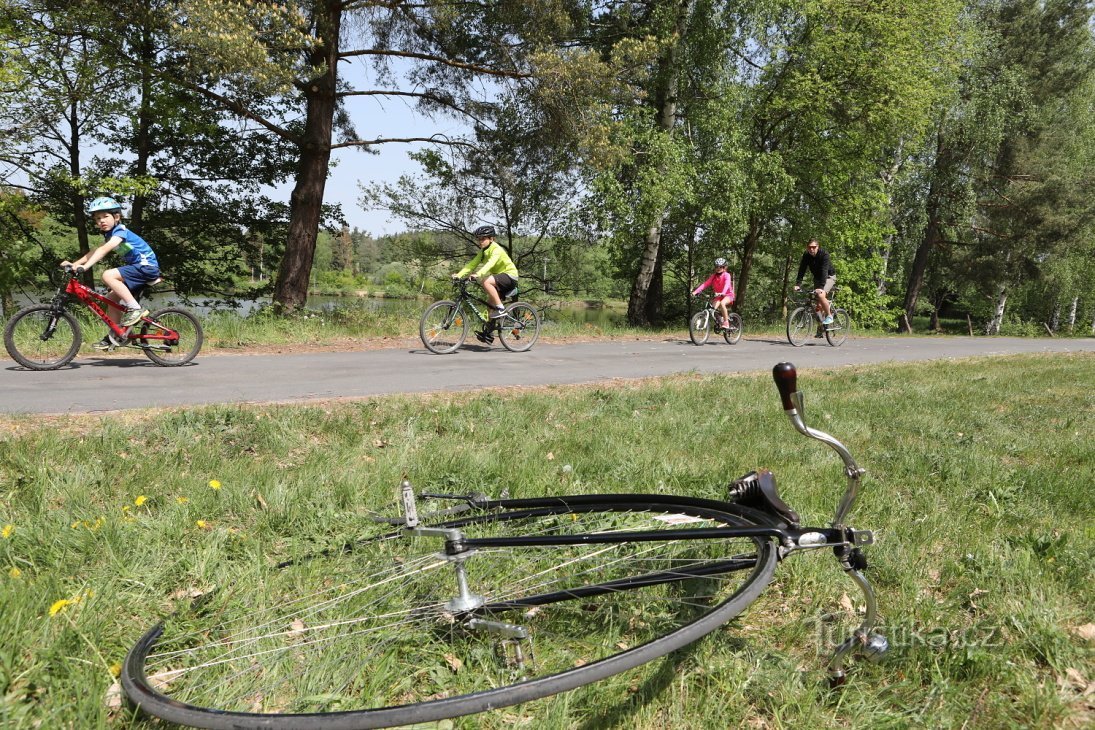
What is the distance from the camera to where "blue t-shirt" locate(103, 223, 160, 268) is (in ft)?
26.7

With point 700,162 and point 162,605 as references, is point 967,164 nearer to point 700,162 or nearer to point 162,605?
point 700,162

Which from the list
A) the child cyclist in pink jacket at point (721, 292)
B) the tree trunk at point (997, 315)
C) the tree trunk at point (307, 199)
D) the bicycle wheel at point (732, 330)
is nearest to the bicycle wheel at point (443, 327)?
the tree trunk at point (307, 199)

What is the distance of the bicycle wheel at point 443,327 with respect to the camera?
36.9 ft

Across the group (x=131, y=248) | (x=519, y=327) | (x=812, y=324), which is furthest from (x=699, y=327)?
(x=131, y=248)

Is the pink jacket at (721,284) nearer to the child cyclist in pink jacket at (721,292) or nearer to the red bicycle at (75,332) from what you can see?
the child cyclist in pink jacket at (721,292)

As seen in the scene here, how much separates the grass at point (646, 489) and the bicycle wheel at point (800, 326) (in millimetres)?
9550

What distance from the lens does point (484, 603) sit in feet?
7.27

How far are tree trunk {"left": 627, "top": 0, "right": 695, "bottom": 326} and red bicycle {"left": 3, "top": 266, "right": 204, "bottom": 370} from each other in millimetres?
13629

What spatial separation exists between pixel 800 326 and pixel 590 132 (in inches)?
281

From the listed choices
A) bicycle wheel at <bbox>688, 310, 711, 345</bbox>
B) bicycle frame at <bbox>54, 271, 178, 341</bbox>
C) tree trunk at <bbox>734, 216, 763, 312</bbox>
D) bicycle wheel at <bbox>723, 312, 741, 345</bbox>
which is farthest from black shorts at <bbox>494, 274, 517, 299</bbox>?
tree trunk at <bbox>734, 216, 763, 312</bbox>

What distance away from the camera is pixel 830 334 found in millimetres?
16578

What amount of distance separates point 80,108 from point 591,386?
15245 millimetres

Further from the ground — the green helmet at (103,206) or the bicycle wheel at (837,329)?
the green helmet at (103,206)

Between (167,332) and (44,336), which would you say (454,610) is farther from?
(44,336)
